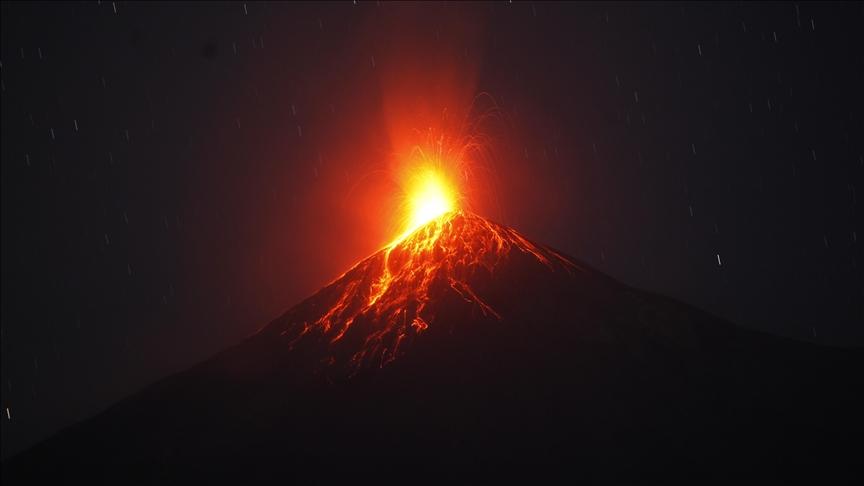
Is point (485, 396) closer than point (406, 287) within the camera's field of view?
Yes

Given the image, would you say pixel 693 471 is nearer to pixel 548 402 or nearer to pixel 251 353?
pixel 548 402

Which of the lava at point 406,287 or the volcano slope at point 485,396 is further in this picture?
the lava at point 406,287

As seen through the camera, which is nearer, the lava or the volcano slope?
the volcano slope

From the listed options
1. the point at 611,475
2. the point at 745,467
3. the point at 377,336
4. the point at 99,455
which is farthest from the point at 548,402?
the point at 99,455

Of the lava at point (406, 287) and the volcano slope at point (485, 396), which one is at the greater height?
the lava at point (406, 287)

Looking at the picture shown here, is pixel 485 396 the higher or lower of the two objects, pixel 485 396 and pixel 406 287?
the lower
